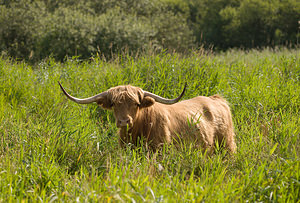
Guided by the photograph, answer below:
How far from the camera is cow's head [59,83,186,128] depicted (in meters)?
4.22

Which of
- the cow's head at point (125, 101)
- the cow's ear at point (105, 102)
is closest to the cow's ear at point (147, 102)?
the cow's head at point (125, 101)

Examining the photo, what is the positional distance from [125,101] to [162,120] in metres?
0.69

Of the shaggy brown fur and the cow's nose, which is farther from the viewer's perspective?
the shaggy brown fur

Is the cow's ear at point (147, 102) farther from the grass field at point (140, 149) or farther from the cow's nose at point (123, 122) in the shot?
the grass field at point (140, 149)

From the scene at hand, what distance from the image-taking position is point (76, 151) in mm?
3941

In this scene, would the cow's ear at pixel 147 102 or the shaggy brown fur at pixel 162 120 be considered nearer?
the shaggy brown fur at pixel 162 120

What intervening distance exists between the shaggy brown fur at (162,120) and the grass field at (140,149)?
218 mm

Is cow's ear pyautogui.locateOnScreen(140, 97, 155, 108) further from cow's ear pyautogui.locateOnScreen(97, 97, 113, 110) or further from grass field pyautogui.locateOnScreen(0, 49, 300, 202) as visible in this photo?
grass field pyautogui.locateOnScreen(0, 49, 300, 202)

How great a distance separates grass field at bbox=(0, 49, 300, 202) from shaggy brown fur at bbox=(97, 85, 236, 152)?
218mm

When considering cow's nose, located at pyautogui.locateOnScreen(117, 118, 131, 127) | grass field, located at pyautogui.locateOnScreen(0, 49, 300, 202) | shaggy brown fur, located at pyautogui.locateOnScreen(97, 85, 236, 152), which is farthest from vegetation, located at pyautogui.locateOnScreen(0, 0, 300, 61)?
cow's nose, located at pyautogui.locateOnScreen(117, 118, 131, 127)

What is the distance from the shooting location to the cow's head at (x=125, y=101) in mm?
4215

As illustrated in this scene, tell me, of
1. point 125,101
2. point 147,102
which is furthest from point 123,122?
point 147,102

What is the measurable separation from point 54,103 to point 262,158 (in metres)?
3.80

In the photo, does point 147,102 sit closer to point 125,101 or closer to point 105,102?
point 125,101
